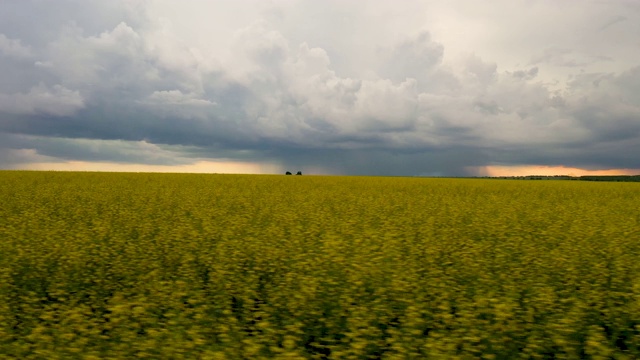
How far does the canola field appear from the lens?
694cm

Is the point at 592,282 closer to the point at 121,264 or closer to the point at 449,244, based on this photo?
the point at 449,244

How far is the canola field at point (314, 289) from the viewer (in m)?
6.94

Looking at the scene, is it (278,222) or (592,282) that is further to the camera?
(278,222)

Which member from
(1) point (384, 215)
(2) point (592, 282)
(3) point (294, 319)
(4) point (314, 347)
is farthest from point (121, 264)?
(1) point (384, 215)

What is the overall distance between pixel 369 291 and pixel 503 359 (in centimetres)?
353

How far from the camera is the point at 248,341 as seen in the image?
21.9 feet

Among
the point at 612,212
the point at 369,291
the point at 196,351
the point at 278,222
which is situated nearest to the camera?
the point at 196,351

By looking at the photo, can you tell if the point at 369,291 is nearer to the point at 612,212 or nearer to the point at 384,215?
the point at 384,215

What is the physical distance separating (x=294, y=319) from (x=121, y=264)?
5.59 m

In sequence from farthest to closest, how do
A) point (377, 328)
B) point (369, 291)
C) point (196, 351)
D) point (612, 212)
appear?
point (612, 212) → point (369, 291) → point (377, 328) → point (196, 351)

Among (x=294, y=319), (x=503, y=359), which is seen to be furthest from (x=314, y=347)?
(x=503, y=359)

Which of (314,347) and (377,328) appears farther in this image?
(377,328)

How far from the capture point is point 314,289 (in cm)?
930

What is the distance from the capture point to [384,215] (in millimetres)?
21938
